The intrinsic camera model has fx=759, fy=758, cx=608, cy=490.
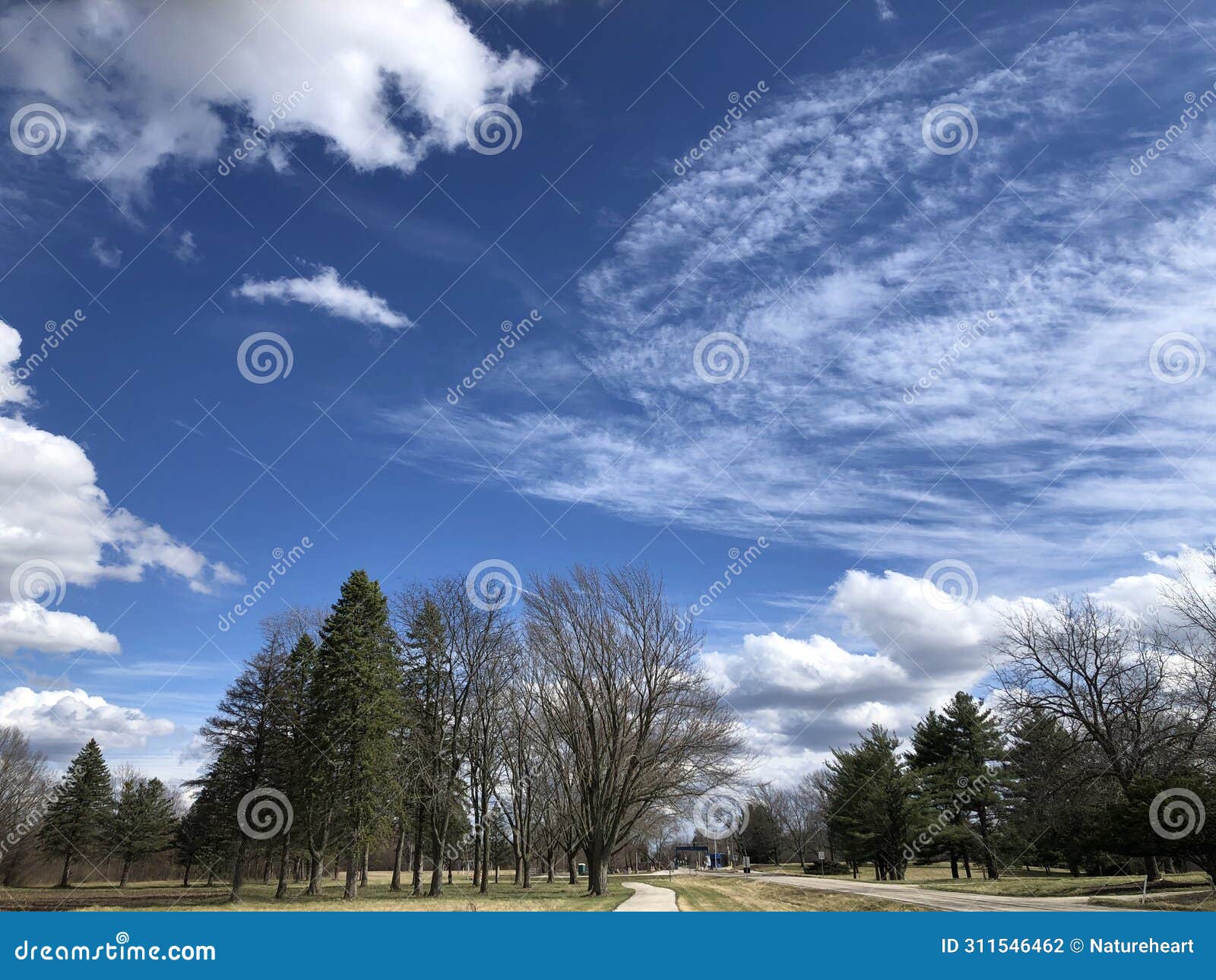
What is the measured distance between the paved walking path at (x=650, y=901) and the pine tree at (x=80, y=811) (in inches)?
2086

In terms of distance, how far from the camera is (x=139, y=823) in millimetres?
66562

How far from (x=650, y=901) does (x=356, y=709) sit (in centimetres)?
1797

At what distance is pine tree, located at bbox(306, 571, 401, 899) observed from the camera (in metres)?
36.4

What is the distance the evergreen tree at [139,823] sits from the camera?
2549 inches

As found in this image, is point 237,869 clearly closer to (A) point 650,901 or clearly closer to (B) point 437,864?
(B) point 437,864

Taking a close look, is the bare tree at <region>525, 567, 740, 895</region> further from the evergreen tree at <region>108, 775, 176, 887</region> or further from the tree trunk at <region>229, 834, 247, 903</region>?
the evergreen tree at <region>108, 775, 176, 887</region>

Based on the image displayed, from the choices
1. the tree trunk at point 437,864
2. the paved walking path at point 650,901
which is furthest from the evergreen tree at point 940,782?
the tree trunk at point 437,864

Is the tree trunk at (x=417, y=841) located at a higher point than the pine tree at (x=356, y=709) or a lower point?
lower

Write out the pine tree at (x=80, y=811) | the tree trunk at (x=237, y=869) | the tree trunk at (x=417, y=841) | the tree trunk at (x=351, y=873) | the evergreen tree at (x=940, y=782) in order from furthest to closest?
1. the pine tree at (x=80, y=811)
2. the evergreen tree at (x=940, y=782)
3. the tree trunk at (x=417, y=841)
4. the tree trunk at (x=237, y=869)
5. the tree trunk at (x=351, y=873)

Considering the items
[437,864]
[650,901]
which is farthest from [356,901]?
[650,901]

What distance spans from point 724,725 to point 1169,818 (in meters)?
15.3

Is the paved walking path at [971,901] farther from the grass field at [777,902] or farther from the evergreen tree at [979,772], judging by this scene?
the evergreen tree at [979,772]

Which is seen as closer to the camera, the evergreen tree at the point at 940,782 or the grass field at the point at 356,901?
the grass field at the point at 356,901

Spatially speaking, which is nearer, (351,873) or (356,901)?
(356,901)
